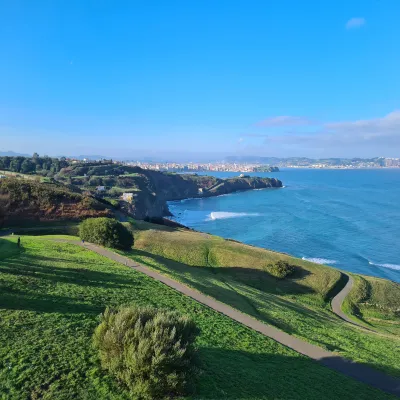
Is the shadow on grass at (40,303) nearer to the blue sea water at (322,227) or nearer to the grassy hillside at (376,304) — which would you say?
the grassy hillside at (376,304)

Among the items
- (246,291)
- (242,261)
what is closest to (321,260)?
(242,261)

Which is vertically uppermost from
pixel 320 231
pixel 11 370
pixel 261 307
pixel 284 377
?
pixel 11 370

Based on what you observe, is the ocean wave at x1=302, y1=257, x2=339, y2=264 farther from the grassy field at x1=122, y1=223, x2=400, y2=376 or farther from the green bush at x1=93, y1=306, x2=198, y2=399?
the green bush at x1=93, y1=306, x2=198, y2=399

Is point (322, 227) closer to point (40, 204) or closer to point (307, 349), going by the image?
point (40, 204)

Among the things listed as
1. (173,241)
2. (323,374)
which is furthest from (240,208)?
(323,374)

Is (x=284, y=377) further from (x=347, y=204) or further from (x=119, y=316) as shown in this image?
(x=347, y=204)

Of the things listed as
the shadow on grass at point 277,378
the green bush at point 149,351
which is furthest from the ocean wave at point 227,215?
the green bush at point 149,351

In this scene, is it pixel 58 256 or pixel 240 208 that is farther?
pixel 240 208
